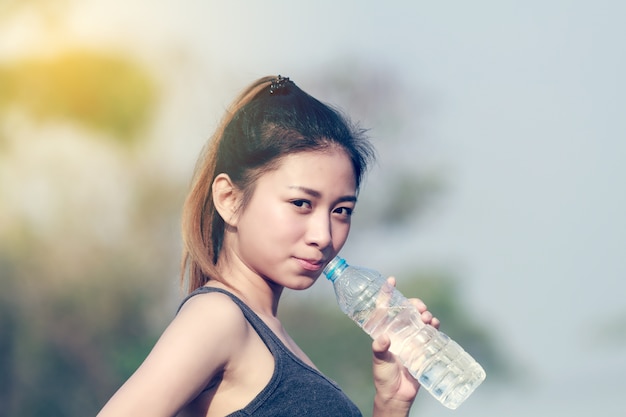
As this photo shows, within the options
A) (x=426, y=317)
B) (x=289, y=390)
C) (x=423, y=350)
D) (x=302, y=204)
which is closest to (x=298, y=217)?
(x=302, y=204)

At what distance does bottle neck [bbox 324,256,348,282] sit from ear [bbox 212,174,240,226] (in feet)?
0.75

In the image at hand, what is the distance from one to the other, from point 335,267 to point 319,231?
23 centimetres

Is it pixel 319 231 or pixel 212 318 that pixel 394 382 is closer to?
pixel 319 231

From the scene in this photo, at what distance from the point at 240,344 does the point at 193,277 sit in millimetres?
313

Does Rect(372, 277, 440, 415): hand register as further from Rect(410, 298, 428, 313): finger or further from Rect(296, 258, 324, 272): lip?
Rect(296, 258, 324, 272): lip

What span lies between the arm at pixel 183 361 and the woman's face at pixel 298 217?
0.58 feet

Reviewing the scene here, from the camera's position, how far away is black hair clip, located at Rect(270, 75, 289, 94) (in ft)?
6.44

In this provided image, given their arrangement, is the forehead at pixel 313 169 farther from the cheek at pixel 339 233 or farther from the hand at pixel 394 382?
→ the hand at pixel 394 382

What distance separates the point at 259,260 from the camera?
1.79m

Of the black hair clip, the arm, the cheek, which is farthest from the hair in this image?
the arm

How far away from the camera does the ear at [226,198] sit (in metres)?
1.84

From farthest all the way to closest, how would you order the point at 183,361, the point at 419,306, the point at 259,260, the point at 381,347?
the point at 419,306 → the point at 381,347 → the point at 259,260 → the point at 183,361

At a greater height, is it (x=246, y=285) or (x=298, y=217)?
(x=298, y=217)

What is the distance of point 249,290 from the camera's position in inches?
72.5
